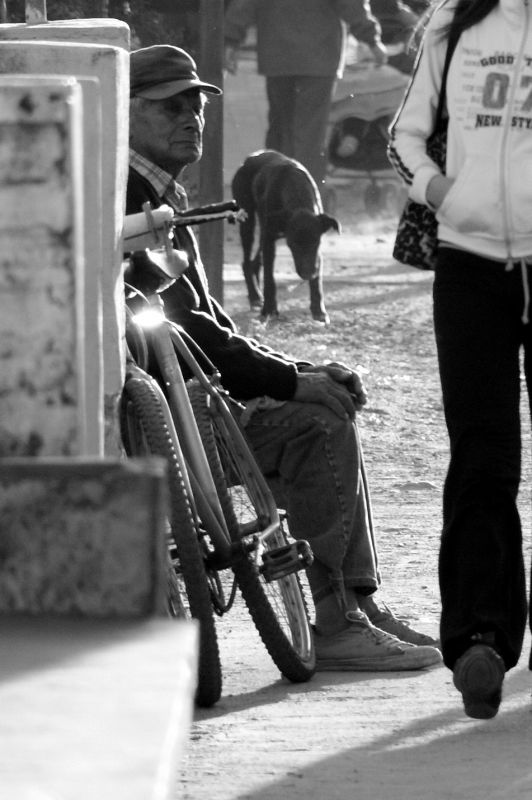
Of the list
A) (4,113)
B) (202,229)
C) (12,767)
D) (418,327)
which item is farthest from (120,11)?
(12,767)

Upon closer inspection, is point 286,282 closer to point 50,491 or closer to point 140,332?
point 140,332

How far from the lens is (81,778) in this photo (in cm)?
139

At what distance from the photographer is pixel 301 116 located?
13281mm

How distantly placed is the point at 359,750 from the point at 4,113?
7.11 feet

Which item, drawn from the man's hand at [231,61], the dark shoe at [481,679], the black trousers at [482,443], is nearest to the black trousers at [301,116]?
the man's hand at [231,61]

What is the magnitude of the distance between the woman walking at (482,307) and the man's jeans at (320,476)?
77cm

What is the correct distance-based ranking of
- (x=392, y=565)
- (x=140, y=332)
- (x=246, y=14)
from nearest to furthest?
(x=140, y=332) < (x=392, y=565) < (x=246, y=14)

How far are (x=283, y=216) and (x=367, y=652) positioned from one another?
7.60 metres

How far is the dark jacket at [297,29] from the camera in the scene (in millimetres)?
12891

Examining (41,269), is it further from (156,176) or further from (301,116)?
(301,116)

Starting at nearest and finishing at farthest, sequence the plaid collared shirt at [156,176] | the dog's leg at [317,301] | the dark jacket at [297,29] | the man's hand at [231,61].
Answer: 1. the plaid collared shirt at [156,176]
2. the dog's leg at [317,301]
3. the dark jacket at [297,29]
4. the man's hand at [231,61]

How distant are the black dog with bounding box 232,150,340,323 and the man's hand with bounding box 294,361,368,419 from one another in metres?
6.92

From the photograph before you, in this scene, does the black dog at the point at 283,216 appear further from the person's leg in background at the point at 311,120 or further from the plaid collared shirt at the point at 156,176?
the plaid collared shirt at the point at 156,176

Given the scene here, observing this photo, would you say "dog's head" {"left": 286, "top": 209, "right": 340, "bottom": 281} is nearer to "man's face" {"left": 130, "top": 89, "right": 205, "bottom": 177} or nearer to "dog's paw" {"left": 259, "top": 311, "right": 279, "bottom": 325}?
"dog's paw" {"left": 259, "top": 311, "right": 279, "bottom": 325}
